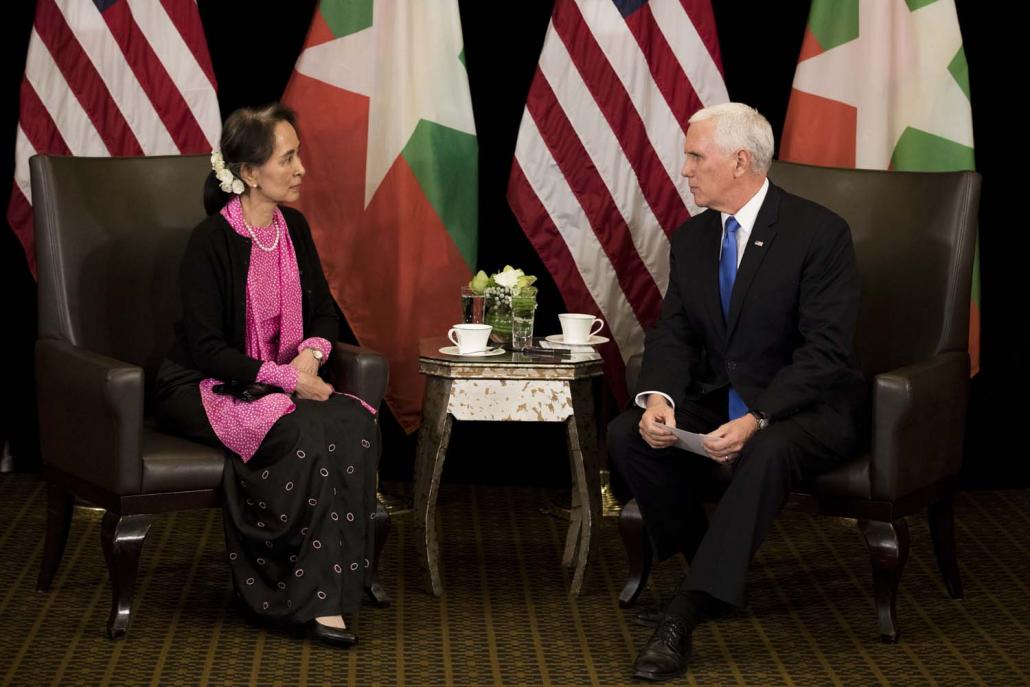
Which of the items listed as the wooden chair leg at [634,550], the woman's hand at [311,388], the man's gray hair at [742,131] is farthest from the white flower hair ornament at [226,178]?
the wooden chair leg at [634,550]

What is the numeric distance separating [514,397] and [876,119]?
1587mm

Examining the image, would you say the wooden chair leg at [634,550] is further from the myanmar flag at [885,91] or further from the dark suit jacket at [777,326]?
the myanmar flag at [885,91]

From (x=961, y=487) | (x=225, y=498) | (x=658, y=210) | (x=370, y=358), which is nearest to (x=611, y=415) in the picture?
(x=658, y=210)

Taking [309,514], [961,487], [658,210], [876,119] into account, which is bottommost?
[961,487]

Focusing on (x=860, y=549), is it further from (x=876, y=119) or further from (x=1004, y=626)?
(x=876, y=119)

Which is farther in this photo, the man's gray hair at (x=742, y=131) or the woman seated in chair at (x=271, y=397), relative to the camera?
the man's gray hair at (x=742, y=131)

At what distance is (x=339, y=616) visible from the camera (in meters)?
3.59

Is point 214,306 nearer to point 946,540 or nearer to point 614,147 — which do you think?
point 614,147

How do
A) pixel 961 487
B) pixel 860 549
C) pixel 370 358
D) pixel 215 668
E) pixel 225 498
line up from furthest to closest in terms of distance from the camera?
pixel 961 487 → pixel 860 549 → pixel 370 358 → pixel 225 498 → pixel 215 668

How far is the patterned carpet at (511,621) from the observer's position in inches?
135

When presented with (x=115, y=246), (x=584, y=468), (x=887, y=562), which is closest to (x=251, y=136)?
(x=115, y=246)

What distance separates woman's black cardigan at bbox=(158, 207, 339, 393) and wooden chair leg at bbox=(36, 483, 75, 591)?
0.44 metres

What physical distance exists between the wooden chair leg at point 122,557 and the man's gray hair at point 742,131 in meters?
1.69

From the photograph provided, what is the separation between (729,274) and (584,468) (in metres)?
0.65
